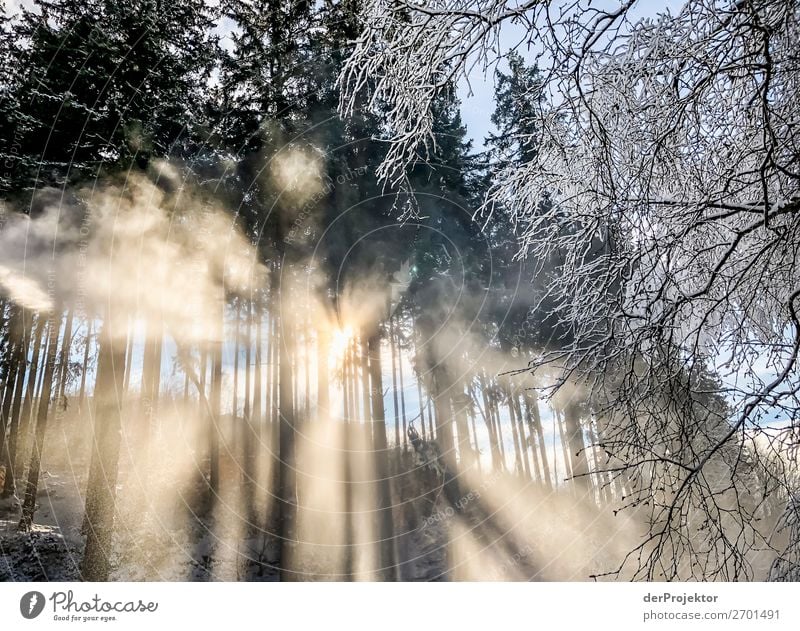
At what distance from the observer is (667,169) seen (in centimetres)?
142

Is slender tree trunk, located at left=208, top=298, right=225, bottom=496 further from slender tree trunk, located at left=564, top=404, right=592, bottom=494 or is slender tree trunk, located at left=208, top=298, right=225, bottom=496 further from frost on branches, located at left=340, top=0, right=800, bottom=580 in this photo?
slender tree trunk, located at left=564, top=404, right=592, bottom=494

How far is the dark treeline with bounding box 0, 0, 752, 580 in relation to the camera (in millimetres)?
2469

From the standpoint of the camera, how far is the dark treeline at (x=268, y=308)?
247 cm

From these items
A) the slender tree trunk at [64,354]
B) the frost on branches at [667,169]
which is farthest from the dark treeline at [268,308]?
the frost on branches at [667,169]

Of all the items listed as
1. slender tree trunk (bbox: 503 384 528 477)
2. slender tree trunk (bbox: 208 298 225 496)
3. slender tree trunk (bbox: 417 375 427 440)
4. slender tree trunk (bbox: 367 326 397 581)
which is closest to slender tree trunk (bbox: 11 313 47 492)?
slender tree trunk (bbox: 208 298 225 496)

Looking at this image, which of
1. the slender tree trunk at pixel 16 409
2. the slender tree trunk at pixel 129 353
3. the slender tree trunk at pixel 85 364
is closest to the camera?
the slender tree trunk at pixel 16 409

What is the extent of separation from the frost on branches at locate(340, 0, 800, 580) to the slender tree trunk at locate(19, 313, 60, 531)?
2.28 metres

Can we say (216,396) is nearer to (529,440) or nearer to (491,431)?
(491,431)

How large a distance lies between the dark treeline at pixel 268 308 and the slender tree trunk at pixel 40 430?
11 millimetres

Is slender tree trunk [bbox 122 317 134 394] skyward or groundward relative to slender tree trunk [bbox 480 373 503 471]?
skyward

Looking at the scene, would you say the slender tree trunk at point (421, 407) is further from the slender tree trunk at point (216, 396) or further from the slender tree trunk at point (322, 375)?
the slender tree trunk at point (216, 396)

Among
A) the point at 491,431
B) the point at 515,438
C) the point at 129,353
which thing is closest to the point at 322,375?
the point at 129,353
